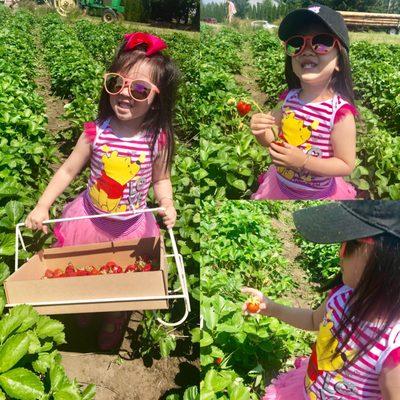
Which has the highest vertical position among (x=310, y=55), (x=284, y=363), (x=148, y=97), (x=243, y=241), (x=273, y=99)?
(x=310, y=55)

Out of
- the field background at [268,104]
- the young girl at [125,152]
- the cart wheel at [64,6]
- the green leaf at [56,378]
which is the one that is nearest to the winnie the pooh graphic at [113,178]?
the young girl at [125,152]

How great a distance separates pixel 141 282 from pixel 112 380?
551mm

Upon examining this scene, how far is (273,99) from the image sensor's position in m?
1.17

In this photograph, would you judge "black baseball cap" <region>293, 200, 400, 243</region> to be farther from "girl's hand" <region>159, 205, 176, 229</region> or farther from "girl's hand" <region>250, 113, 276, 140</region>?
→ "girl's hand" <region>159, 205, 176, 229</region>

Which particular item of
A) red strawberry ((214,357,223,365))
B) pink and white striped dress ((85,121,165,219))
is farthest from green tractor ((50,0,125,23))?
red strawberry ((214,357,223,365))

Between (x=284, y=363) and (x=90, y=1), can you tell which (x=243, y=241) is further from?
(x=90, y=1)

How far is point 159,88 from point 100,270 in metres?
0.53

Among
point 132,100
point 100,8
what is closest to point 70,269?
point 132,100

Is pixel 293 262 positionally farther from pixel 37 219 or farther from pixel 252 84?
pixel 37 219

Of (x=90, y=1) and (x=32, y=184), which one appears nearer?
(x=32, y=184)

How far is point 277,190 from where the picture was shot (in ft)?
3.40

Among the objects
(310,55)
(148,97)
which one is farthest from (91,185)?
(310,55)

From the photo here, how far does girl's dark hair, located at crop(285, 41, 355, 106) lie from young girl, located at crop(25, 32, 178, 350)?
59 cm

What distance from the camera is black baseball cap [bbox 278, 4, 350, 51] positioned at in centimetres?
80
